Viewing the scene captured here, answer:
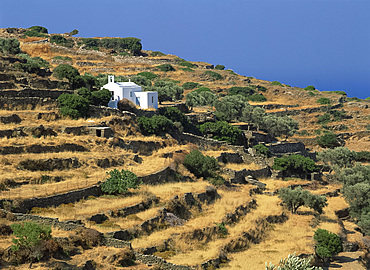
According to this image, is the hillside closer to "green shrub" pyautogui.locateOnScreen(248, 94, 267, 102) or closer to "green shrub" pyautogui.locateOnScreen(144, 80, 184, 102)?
"green shrub" pyautogui.locateOnScreen(144, 80, 184, 102)

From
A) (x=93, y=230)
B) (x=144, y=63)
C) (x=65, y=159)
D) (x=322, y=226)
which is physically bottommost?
(x=322, y=226)

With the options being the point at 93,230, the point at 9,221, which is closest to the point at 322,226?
the point at 93,230

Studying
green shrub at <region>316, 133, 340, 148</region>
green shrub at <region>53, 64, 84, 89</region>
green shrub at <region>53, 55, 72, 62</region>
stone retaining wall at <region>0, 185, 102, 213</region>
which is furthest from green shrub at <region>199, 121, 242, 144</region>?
green shrub at <region>53, 55, 72, 62</region>

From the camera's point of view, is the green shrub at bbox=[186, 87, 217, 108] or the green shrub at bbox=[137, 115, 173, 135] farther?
the green shrub at bbox=[186, 87, 217, 108]

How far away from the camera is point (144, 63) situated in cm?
11269

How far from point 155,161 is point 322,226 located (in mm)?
15235

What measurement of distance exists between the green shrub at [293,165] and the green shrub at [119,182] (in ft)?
80.1

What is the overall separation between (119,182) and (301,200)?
17.4 meters

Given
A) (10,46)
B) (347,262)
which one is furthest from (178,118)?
(347,262)

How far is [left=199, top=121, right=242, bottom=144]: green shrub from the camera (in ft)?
205

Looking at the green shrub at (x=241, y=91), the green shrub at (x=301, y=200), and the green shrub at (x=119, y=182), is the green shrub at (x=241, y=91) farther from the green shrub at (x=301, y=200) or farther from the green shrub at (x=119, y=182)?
the green shrub at (x=119, y=182)

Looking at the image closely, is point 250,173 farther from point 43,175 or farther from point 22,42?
point 22,42

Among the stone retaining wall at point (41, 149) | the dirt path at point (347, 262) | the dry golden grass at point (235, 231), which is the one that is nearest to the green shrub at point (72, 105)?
the stone retaining wall at point (41, 149)

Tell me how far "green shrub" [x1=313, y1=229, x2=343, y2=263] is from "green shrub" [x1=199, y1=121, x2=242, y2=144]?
78.9 ft
